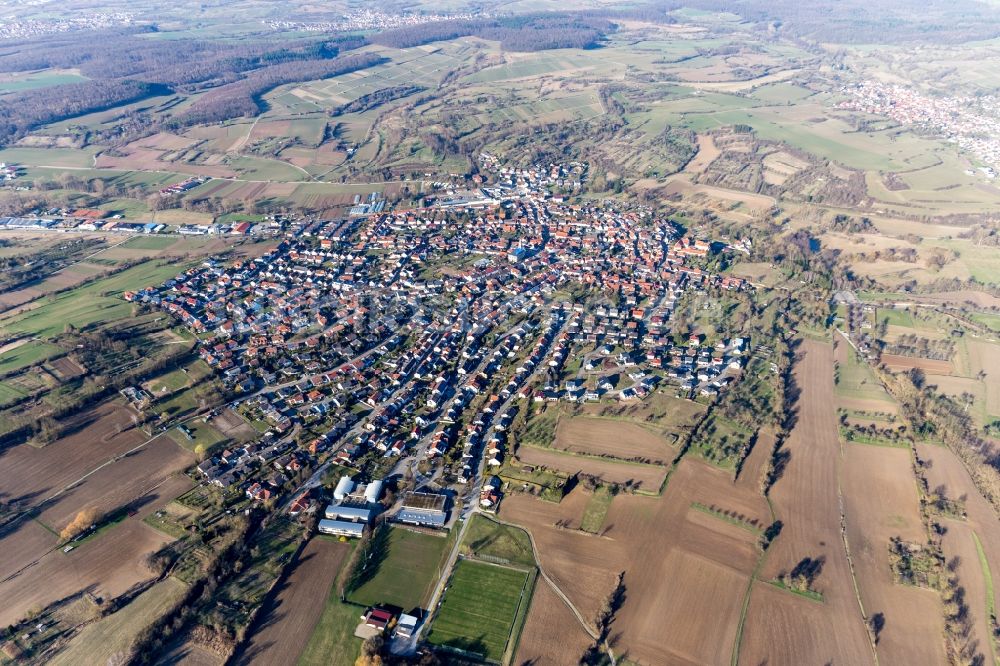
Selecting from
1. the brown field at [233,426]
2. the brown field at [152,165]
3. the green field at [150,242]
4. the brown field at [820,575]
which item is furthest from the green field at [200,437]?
the brown field at [152,165]

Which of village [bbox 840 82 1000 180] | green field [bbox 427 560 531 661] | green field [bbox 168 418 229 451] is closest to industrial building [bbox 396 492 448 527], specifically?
green field [bbox 427 560 531 661]

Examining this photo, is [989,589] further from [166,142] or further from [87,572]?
[166,142]

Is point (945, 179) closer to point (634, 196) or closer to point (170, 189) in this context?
point (634, 196)

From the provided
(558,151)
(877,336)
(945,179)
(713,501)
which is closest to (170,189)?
(558,151)

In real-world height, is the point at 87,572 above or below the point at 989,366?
below

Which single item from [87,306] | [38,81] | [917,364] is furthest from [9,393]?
[38,81]

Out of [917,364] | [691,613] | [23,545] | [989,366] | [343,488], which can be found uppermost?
[989,366]

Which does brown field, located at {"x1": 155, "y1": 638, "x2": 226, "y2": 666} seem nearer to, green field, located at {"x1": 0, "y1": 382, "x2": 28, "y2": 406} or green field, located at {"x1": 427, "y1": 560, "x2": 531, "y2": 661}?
green field, located at {"x1": 427, "y1": 560, "x2": 531, "y2": 661}

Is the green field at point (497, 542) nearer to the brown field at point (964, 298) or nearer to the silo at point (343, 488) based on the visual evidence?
the silo at point (343, 488)
